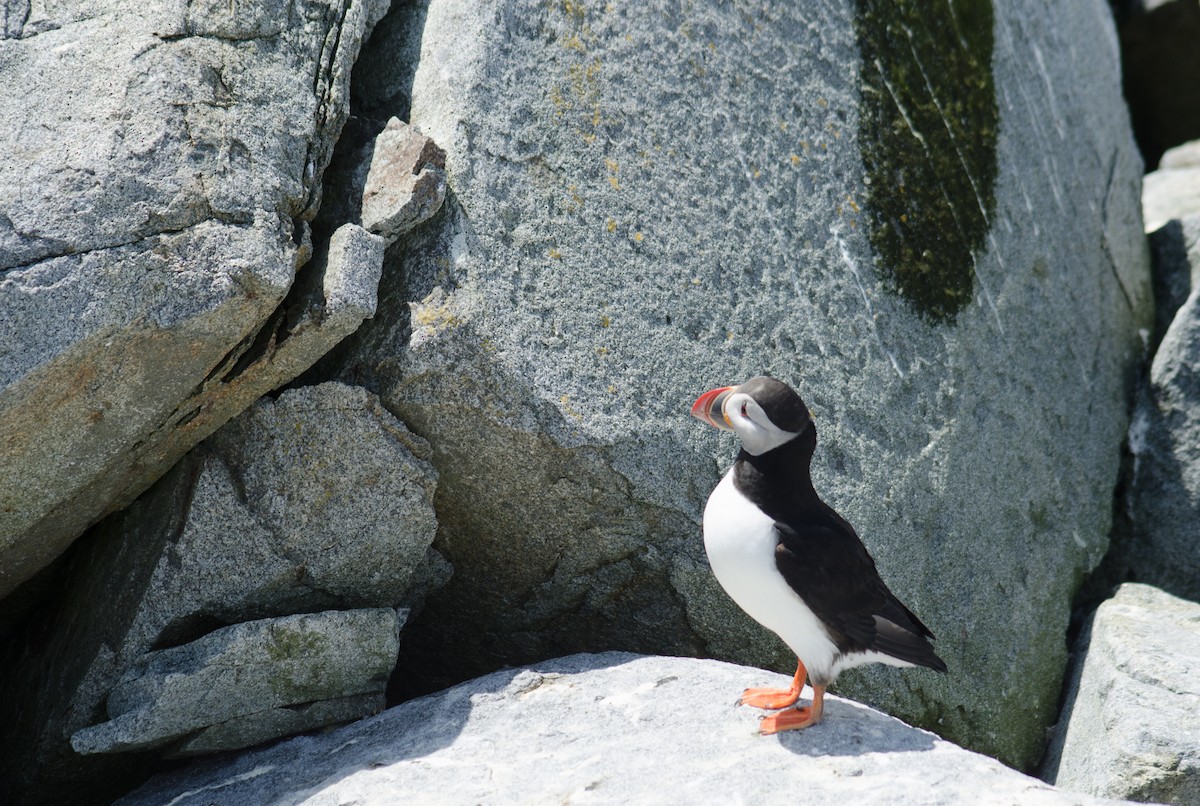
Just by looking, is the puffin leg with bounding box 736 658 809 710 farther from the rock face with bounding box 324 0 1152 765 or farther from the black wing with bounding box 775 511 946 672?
the rock face with bounding box 324 0 1152 765

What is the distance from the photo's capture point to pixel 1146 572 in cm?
601

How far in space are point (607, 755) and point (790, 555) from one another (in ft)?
Answer: 3.00

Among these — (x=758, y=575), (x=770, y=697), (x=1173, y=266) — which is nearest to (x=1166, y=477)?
(x=1173, y=266)

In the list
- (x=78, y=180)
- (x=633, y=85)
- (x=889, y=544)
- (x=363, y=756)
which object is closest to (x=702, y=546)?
(x=889, y=544)

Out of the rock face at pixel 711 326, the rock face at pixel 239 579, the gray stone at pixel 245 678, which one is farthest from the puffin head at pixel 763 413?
the gray stone at pixel 245 678

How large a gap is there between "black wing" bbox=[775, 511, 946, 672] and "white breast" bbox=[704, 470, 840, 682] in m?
0.04

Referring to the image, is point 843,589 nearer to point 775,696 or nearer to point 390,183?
point 775,696

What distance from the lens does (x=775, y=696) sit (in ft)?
13.1

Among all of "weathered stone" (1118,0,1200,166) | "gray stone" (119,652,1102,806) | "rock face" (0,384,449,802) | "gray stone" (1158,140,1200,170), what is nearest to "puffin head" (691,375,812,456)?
"gray stone" (119,652,1102,806)

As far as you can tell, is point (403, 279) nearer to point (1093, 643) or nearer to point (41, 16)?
point (41, 16)

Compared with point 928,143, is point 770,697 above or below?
below

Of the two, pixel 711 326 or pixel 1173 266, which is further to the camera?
pixel 1173 266

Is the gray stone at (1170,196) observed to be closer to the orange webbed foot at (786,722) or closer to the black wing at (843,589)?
the black wing at (843,589)

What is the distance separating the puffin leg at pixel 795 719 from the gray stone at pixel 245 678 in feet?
4.72
